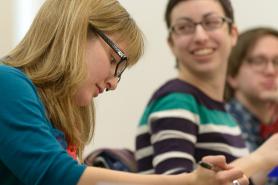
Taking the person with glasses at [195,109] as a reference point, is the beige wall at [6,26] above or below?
above

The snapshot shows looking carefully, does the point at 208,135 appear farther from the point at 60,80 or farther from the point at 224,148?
the point at 60,80

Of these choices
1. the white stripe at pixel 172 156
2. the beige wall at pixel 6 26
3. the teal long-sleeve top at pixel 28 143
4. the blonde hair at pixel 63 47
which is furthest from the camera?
the beige wall at pixel 6 26

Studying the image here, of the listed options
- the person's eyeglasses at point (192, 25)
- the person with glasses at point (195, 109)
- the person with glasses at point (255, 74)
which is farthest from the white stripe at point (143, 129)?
the person with glasses at point (255, 74)

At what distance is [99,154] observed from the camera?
1423mm

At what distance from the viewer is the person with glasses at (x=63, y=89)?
30.9 inches

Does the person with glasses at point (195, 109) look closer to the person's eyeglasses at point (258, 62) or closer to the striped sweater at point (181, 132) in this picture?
the striped sweater at point (181, 132)

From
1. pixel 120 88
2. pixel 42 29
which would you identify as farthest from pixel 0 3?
pixel 42 29

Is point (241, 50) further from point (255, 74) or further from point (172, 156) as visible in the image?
point (172, 156)

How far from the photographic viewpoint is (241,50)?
6.30 ft

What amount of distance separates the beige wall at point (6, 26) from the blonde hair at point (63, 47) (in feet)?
3.05

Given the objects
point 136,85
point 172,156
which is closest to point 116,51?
point 172,156

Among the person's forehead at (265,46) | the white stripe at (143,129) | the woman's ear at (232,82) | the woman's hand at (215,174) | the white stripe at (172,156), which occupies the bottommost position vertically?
the woman's ear at (232,82)

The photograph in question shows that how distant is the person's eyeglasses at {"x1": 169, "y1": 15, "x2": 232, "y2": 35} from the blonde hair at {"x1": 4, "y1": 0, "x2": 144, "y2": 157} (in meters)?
0.58

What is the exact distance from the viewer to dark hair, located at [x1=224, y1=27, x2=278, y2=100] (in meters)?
1.92
